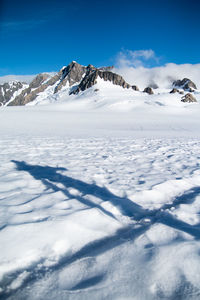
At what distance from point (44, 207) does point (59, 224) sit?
26.0 inches

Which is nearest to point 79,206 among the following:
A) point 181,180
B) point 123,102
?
point 181,180

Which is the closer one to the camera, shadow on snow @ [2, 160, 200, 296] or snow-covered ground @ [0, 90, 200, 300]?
snow-covered ground @ [0, 90, 200, 300]

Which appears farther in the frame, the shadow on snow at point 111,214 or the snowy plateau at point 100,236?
the shadow on snow at point 111,214

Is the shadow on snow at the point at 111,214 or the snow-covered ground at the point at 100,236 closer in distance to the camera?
the snow-covered ground at the point at 100,236

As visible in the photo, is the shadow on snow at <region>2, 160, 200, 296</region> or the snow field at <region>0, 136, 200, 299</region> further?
the shadow on snow at <region>2, 160, 200, 296</region>

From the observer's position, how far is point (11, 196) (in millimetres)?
3756

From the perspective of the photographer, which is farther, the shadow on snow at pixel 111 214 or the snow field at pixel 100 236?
the shadow on snow at pixel 111 214

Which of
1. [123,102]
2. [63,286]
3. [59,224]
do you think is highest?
[123,102]

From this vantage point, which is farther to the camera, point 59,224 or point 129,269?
point 59,224

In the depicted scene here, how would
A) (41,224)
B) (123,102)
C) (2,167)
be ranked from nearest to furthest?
(41,224), (2,167), (123,102)

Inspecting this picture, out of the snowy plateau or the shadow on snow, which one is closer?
the snowy plateau

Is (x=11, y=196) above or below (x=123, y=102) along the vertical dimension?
below

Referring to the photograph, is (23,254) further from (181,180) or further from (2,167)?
(2,167)

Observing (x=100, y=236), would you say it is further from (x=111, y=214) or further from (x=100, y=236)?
(x=111, y=214)
